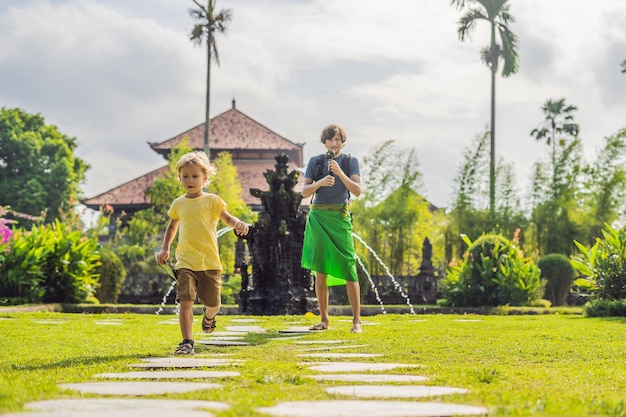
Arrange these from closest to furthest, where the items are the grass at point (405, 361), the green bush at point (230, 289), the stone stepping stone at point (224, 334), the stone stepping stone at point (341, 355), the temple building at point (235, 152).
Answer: the grass at point (405, 361)
the stone stepping stone at point (341, 355)
the stone stepping stone at point (224, 334)
the green bush at point (230, 289)
the temple building at point (235, 152)

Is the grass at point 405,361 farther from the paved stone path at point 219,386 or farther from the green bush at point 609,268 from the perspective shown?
the green bush at point 609,268

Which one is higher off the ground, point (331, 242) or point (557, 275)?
point (557, 275)

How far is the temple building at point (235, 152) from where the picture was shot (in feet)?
119

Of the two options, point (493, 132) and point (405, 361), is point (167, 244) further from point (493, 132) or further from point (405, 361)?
point (493, 132)

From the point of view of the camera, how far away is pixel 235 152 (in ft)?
126

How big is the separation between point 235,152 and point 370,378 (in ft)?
115

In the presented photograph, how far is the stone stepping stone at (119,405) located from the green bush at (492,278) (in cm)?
1279

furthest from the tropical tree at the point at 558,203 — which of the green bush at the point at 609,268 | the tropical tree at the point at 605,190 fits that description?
the green bush at the point at 609,268

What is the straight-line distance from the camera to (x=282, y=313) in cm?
1162

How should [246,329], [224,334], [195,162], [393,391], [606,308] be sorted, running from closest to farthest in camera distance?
[393,391] < [195,162] < [224,334] < [246,329] < [606,308]

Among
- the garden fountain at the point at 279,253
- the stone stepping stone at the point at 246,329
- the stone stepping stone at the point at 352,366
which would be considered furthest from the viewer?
the garden fountain at the point at 279,253

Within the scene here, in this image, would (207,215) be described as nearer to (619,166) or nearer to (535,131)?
(619,166)

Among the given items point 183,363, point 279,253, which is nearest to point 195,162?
point 183,363

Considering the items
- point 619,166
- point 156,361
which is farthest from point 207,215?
point 619,166
